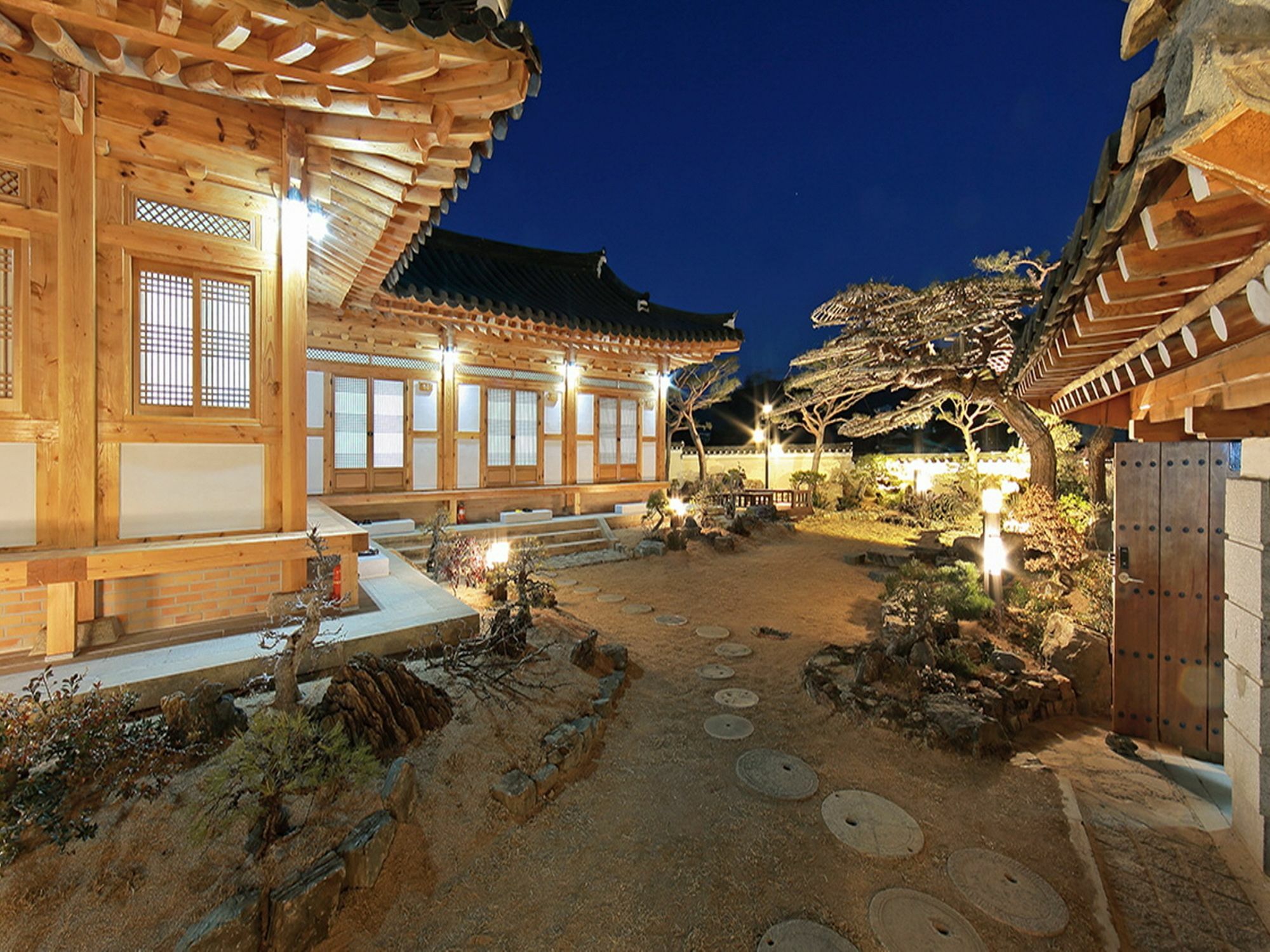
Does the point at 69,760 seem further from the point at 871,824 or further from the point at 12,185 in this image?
the point at 871,824

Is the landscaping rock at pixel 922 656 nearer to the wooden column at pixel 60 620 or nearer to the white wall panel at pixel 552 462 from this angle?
the wooden column at pixel 60 620

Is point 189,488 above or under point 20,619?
above

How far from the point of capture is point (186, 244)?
4.19 m

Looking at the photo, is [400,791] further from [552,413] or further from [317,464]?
[552,413]

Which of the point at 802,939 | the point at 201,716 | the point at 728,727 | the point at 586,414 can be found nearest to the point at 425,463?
the point at 586,414

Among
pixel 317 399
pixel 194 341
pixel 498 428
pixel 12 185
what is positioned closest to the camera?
pixel 12 185

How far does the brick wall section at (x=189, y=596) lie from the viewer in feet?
13.7

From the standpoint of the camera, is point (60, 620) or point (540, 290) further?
point (540, 290)

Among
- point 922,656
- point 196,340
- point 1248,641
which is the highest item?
point 196,340

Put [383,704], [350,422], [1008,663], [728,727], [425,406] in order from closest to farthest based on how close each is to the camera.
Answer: [383,704] → [728,727] → [1008,663] → [350,422] → [425,406]

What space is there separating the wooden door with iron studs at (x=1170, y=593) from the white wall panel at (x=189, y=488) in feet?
23.9

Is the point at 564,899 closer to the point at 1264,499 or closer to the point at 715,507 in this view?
the point at 1264,499

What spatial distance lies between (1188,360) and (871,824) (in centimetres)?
391

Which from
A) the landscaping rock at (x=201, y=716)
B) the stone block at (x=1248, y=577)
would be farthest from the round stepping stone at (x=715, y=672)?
the landscaping rock at (x=201, y=716)
